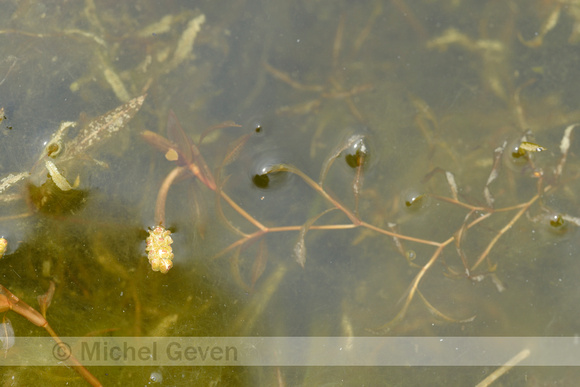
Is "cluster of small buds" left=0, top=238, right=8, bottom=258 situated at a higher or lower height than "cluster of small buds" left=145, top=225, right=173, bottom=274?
lower

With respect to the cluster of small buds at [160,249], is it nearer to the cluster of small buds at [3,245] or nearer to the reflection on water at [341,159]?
the reflection on water at [341,159]

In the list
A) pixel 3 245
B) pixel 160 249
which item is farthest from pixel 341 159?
pixel 3 245

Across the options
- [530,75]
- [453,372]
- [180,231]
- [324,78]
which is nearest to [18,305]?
[180,231]

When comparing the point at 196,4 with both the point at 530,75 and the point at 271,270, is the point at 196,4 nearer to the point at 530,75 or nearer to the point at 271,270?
the point at 271,270

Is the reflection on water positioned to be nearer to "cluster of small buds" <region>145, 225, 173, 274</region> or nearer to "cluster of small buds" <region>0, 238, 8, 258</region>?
"cluster of small buds" <region>145, 225, 173, 274</region>

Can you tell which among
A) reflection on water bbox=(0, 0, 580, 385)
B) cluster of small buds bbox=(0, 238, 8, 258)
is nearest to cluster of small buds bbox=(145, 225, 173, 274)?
reflection on water bbox=(0, 0, 580, 385)

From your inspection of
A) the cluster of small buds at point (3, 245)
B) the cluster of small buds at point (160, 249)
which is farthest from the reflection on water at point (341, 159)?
the cluster of small buds at point (3, 245)
